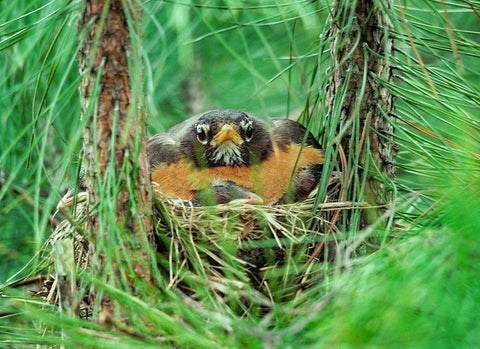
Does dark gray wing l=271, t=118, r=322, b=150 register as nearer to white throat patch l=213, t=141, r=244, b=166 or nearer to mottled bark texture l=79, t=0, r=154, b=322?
white throat patch l=213, t=141, r=244, b=166

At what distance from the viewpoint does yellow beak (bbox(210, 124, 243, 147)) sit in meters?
3.53

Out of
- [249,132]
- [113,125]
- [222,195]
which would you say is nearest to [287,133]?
[249,132]

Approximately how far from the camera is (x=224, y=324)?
164 cm

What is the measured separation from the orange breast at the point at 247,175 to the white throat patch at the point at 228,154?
0.10 ft

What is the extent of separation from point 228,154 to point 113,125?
1.62m

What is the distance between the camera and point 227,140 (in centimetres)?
355

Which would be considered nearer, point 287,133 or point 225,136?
point 225,136

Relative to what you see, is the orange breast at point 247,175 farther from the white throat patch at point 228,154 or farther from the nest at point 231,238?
the nest at point 231,238

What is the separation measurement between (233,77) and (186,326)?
350 cm

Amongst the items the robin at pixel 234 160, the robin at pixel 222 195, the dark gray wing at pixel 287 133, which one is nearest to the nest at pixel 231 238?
the robin at pixel 222 195

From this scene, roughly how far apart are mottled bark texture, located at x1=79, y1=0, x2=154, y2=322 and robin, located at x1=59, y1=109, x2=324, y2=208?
50.6 inches

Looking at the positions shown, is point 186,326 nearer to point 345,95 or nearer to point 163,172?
point 345,95

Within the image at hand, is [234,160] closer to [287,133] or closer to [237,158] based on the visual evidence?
[237,158]

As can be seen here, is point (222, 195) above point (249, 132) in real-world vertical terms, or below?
below
